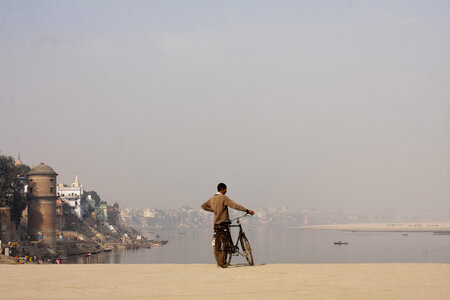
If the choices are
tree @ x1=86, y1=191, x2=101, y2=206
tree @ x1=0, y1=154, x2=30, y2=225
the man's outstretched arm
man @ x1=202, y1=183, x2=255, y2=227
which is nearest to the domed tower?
tree @ x1=0, y1=154, x2=30, y2=225

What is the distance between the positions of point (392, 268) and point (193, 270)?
402cm

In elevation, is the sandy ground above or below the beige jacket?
below

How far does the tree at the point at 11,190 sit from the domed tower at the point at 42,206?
2115 millimetres

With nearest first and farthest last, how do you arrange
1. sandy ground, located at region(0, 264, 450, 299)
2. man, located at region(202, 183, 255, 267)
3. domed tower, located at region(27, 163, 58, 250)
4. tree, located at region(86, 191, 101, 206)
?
sandy ground, located at region(0, 264, 450, 299), man, located at region(202, 183, 255, 267), domed tower, located at region(27, 163, 58, 250), tree, located at region(86, 191, 101, 206)

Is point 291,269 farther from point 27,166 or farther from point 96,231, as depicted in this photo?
point 96,231

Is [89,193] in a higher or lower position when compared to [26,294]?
higher

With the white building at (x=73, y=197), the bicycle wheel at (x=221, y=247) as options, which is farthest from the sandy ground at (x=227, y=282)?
the white building at (x=73, y=197)

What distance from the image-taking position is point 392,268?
1312cm

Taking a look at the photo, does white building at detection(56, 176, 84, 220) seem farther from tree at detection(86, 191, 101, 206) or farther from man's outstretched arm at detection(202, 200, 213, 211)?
man's outstretched arm at detection(202, 200, 213, 211)

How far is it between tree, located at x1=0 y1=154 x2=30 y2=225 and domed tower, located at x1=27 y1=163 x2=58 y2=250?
211cm

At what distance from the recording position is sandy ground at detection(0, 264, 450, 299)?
10.1m

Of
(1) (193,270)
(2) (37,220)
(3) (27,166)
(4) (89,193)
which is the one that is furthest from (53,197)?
(1) (193,270)

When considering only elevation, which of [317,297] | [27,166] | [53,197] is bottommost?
[317,297]

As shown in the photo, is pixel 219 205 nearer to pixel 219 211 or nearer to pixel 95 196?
pixel 219 211
